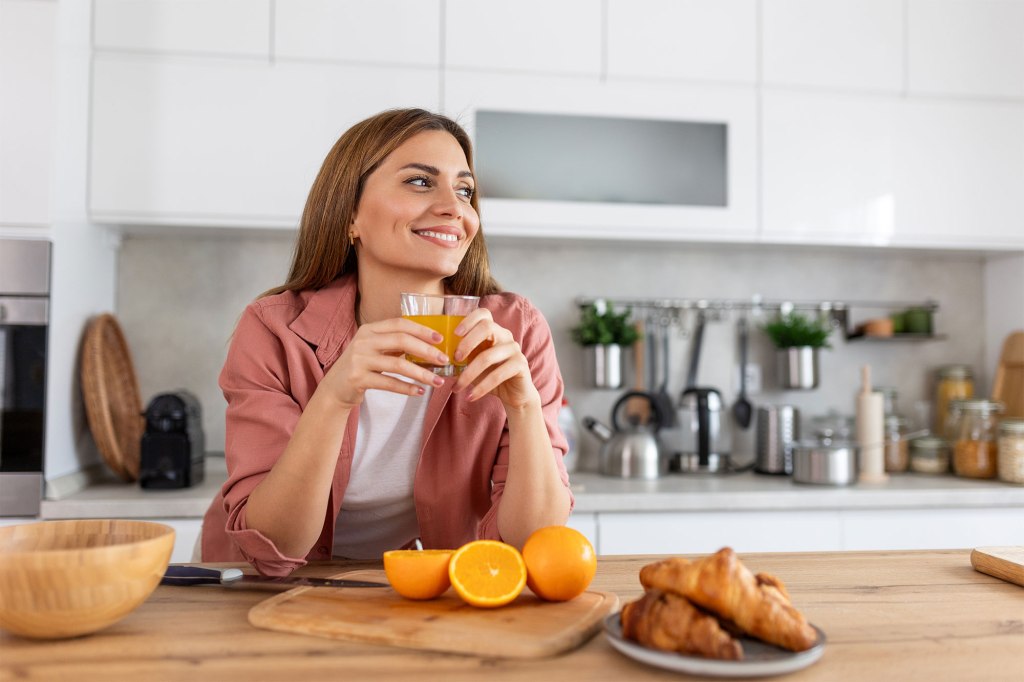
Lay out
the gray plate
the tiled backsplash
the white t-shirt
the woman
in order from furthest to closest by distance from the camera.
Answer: the tiled backsplash < the white t-shirt < the woman < the gray plate

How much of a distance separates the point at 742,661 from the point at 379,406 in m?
0.96

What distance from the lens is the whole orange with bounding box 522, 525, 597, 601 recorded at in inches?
36.2

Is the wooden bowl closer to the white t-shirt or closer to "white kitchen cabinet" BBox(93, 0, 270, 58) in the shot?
the white t-shirt

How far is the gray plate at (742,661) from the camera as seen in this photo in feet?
2.34

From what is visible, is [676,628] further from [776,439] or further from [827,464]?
[776,439]

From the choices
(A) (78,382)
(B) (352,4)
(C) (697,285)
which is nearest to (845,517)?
(C) (697,285)

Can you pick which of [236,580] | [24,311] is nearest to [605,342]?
[24,311]

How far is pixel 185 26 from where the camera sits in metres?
2.50

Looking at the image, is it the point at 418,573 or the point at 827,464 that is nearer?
the point at 418,573

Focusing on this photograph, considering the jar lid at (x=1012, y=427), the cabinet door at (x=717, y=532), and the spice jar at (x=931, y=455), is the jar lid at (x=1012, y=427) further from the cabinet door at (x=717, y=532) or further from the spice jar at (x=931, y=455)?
the cabinet door at (x=717, y=532)

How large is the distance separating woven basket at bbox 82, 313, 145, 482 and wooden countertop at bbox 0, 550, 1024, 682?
1591 millimetres

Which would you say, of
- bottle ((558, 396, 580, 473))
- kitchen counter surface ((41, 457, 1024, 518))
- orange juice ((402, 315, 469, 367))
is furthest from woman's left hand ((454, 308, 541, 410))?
bottle ((558, 396, 580, 473))

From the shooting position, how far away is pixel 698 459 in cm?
286

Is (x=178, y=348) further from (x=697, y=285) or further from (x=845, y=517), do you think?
(x=845, y=517)
